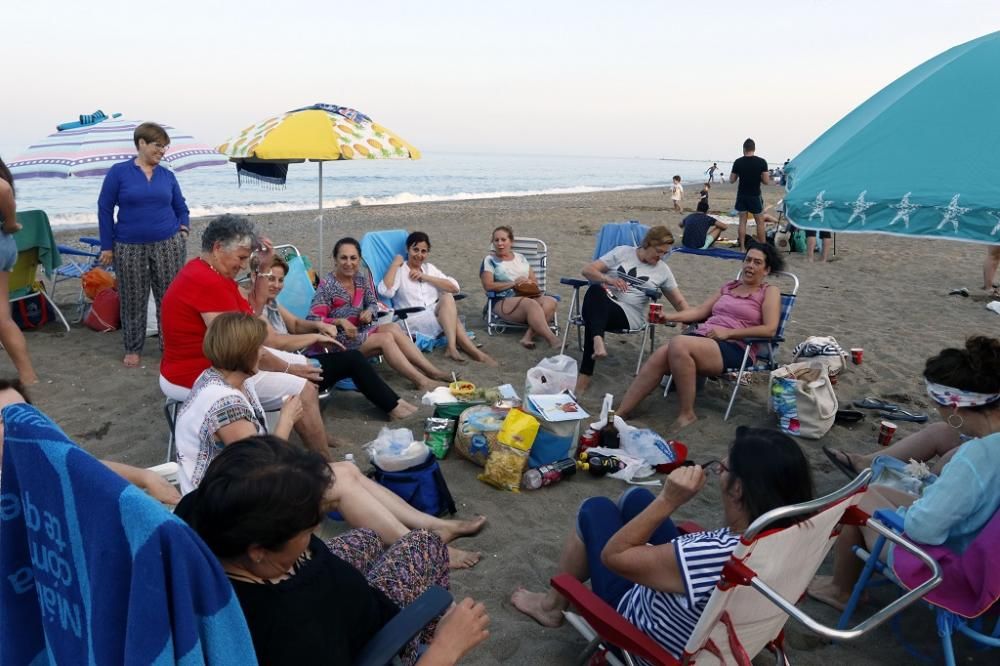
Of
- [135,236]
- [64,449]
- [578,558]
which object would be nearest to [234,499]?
[64,449]

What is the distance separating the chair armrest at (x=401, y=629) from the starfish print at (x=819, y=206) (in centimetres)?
186

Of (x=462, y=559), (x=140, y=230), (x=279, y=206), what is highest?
(x=140, y=230)

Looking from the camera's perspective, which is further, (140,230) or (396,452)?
(140,230)

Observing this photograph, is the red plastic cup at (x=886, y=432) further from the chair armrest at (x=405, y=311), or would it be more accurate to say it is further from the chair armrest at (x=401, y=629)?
the chair armrest at (x=405, y=311)

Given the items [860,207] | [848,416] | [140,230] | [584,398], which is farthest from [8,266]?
[848,416]

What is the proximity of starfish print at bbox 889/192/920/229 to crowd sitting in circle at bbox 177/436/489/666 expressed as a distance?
190 centimetres

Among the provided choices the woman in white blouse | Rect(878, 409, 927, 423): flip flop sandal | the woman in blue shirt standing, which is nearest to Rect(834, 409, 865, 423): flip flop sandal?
Rect(878, 409, 927, 423): flip flop sandal

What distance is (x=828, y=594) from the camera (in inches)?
104

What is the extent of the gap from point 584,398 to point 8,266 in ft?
12.5

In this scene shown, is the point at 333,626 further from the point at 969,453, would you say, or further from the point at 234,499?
the point at 969,453

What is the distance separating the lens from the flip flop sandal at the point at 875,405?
4.42m

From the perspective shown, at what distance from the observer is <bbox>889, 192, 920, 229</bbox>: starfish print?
2.25m

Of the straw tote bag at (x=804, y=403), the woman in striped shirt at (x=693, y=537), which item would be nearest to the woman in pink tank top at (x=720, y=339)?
the straw tote bag at (x=804, y=403)

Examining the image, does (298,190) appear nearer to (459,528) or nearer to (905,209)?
(459,528)
